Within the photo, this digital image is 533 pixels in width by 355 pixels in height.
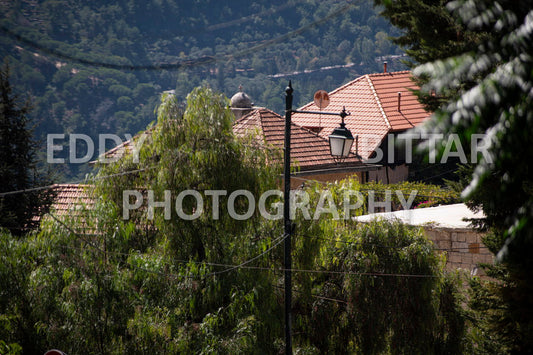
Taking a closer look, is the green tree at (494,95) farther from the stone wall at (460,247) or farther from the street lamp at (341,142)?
the stone wall at (460,247)

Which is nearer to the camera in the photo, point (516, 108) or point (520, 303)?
point (516, 108)

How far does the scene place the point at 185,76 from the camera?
8900 cm

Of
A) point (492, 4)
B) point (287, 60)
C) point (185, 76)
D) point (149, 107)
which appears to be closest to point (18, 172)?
point (492, 4)

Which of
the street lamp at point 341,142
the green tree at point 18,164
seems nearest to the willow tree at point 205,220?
the street lamp at point 341,142

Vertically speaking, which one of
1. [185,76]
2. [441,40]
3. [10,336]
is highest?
[185,76]

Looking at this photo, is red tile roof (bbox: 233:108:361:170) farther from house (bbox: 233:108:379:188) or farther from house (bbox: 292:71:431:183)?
house (bbox: 292:71:431:183)

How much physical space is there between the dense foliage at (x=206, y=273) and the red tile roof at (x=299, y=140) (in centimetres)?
834

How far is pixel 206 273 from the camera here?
1076 centimetres

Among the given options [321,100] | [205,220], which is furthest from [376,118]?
[205,220]

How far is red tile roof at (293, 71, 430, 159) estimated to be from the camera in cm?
2588

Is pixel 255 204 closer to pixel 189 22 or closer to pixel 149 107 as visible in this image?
pixel 149 107

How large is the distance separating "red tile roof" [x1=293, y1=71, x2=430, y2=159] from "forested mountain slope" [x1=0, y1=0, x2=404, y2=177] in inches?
1178

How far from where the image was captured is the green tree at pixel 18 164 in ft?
→ 53.7

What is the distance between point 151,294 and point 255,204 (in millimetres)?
2417
